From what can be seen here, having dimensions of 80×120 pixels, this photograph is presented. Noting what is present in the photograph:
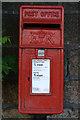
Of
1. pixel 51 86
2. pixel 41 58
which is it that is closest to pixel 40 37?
pixel 41 58

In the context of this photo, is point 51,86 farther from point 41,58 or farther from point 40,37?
point 40,37

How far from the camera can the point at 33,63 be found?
7.28ft

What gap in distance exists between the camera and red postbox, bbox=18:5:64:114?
2.19 metres

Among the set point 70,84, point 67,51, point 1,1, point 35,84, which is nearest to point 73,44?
point 67,51

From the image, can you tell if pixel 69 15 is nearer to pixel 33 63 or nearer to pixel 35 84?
pixel 33 63

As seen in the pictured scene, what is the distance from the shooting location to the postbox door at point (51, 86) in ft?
7.25

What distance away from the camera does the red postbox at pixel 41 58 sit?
7.19 feet

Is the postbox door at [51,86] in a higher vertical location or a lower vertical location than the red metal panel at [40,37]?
lower

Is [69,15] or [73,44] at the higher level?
[69,15]

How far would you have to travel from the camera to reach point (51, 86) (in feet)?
7.34

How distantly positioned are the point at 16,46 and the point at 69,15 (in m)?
1.06

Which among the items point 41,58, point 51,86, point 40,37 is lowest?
point 51,86

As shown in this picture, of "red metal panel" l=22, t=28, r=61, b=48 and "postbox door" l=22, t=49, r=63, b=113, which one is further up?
"red metal panel" l=22, t=28, r=61, b=48

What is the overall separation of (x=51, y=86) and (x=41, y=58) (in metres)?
0.40
